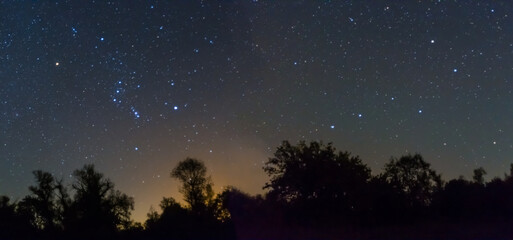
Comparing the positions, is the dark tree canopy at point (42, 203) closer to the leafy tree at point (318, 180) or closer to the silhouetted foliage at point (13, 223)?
the silhouetted foliage at point (13, 223)

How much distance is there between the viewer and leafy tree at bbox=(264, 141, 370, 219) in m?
37.8

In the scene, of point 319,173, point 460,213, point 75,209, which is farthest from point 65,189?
point 460,213

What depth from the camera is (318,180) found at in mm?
38531

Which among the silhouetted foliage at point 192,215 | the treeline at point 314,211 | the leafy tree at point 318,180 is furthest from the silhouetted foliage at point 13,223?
the leafy tree at point 318,180

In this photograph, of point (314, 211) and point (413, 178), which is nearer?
point (314, 211)

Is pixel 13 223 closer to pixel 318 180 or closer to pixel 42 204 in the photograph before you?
pixel 42 204

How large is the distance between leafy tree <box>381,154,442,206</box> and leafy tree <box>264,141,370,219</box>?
401 cm

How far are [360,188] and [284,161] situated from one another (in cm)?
649

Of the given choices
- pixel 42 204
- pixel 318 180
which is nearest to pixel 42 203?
pixel 42 204

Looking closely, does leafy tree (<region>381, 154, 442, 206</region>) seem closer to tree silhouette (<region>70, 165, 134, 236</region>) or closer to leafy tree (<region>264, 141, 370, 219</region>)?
leafy tree (<region>264, 141, 370, 219</region>)

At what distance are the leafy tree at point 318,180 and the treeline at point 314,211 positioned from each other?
8 centimetres

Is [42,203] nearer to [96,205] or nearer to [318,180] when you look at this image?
[96,205]

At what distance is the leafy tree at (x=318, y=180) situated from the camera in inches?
1486

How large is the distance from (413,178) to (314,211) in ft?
68.2
